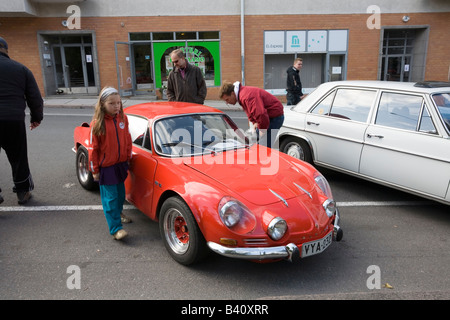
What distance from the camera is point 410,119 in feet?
15.1

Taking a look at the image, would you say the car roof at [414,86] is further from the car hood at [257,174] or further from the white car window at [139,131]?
the white car window at [139,131]

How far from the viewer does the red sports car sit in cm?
302

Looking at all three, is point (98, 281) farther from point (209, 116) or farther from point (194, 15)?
point (194, 15)

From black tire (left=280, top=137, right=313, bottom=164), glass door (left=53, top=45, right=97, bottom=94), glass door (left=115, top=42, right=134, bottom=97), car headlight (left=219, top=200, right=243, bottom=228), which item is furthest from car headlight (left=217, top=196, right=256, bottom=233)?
glass door (left=53, top=45, right=97, bottom=94)

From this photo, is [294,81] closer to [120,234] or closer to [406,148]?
[406,148]

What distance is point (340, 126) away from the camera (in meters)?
5.26

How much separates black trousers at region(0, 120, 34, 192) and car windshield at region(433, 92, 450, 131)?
502cm

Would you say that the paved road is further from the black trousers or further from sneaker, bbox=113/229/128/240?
the black trousers

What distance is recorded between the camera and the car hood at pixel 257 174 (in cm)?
329

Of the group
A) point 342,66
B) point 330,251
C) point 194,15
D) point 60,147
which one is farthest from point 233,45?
point 330,251

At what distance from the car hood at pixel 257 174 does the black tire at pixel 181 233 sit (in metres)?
0.42

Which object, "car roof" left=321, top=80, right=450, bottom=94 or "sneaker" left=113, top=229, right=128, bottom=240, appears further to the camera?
"car roof" left=321, top=80, right=450, bottom=94

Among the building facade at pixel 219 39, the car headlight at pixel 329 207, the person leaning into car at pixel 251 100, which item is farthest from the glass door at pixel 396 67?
the car headlight at pixel 329 207

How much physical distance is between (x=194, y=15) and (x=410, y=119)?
1347 centimetres
